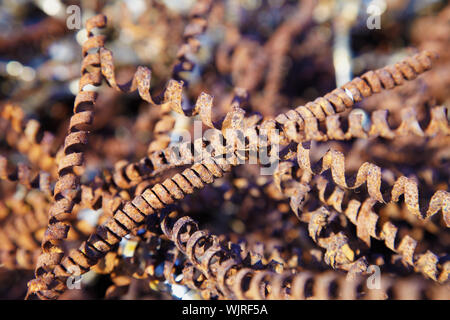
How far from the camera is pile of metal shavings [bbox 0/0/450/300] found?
1.44 feet

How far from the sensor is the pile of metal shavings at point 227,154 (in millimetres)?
438

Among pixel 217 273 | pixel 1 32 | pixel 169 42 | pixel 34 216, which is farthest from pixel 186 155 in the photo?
pixel 1 32

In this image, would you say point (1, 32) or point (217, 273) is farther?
point (1, 32)

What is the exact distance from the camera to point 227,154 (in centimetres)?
A: 43

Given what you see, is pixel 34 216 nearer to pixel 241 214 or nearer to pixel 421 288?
pixel 241 214

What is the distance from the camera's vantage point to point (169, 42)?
77 centimetres

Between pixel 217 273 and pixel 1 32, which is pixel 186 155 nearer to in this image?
→ pixel 217 273

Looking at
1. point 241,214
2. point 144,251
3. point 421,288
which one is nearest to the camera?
point 421,288

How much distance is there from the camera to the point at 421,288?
41cm

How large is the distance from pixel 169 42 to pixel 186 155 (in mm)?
397

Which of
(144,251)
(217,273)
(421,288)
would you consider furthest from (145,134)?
(421,288)

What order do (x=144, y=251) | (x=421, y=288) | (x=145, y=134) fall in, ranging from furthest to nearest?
(x=145, y=134) → (x=144, y=251) → (x=421, y=288)
